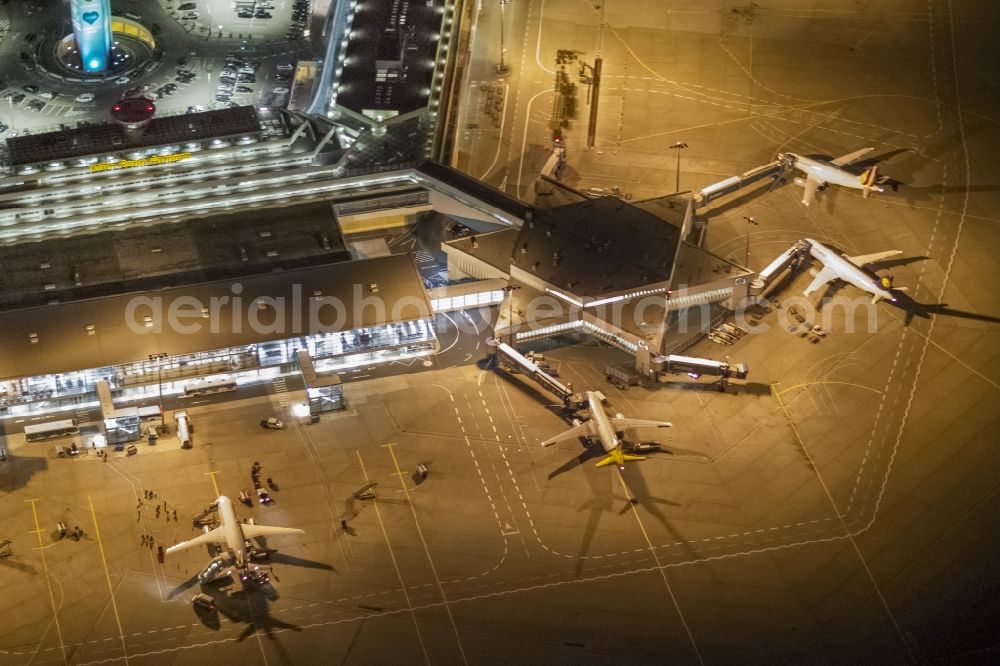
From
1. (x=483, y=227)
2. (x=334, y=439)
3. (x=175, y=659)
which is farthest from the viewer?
(x=483, y=227)

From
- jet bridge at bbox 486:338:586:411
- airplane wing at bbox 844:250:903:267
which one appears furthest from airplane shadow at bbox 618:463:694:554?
airplane wing at bbox 844:250:903:267

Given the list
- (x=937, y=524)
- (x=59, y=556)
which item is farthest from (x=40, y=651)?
(x=937, y=524)

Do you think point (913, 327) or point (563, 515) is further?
point (913, 327)

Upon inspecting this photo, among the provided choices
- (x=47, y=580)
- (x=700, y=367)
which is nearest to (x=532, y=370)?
(x=700, y=367)

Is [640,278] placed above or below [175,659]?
above

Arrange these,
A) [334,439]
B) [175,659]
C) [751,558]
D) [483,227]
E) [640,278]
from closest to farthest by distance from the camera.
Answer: [175,659]
[751,558]
[334,439]
[640,278]
[483,227]

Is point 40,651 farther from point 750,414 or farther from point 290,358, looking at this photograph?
point 750,414

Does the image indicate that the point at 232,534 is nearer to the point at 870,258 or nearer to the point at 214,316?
the point at 214,316
